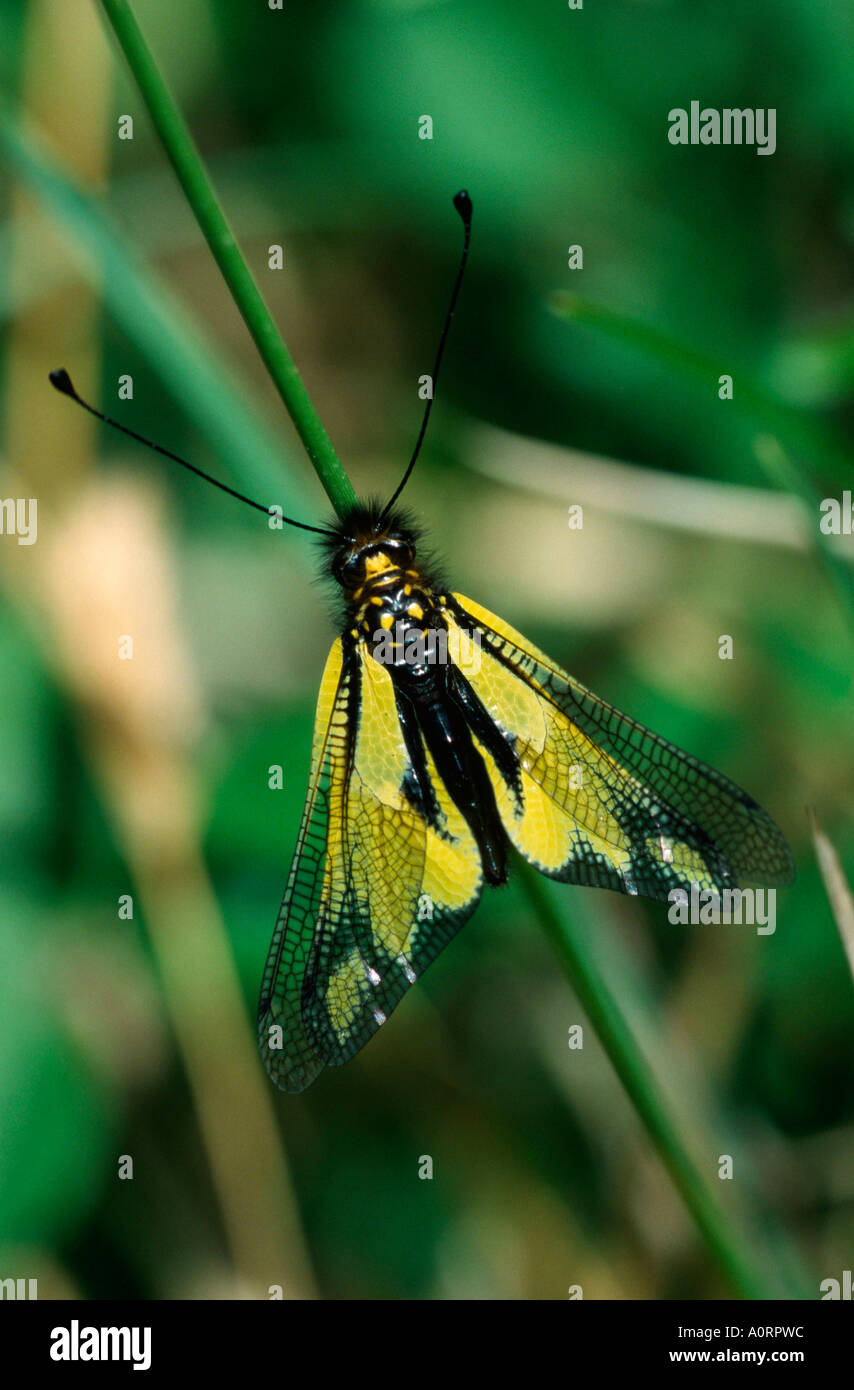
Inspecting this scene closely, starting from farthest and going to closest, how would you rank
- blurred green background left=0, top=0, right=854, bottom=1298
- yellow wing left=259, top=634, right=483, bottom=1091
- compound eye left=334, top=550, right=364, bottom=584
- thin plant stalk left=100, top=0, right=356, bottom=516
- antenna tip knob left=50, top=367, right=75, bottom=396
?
blurred green background left=0, top=0, right=854, bottom=1298
compound eye left=334, top=550, right=364, bottom=584
yellow wing left=259, top=634, right=483, bottom=1091
antenna tip knob left=50, top=367, right=75, bottom=396
thin plant stalk left=100, top=0, right=356, bottom=516

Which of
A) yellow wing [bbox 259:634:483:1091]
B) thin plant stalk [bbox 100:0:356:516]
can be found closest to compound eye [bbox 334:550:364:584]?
yellow wing [bbox 259:634:483:1091]

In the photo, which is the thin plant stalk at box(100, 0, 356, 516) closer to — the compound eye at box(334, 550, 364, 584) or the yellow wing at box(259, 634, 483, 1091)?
the compound eye at box(334, 550, 364, 584)

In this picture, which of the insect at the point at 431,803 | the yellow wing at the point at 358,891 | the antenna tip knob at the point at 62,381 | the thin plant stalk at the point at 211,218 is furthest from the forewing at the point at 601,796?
the antenna tip knob at the point at 62,381

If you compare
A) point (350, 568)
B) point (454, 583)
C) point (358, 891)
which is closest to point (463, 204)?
point (350, 568)

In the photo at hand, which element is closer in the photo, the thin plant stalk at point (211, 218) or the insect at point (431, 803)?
the thin plant stalk at point (211, 218)

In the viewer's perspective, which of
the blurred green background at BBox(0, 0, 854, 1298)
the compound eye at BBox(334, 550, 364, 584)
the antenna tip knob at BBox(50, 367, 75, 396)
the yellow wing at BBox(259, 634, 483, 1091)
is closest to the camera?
the antenna tip knob at BBox(50, 367, 75, 396)

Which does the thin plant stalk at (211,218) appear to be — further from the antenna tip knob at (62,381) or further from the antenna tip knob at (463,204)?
the antenna tip knob at (463,204)
